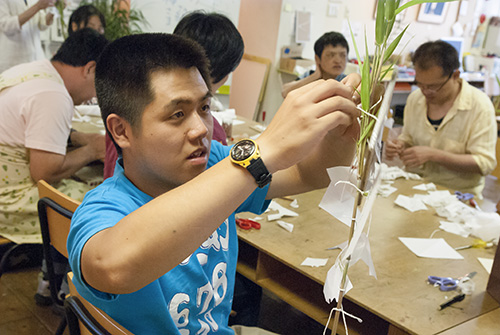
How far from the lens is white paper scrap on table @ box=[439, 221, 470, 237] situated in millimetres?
2037

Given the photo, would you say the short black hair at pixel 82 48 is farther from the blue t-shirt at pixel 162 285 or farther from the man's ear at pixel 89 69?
the blue t-shirt at pixel 162 285

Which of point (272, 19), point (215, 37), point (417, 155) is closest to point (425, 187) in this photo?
point (417, 155)

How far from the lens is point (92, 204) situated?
0.94 metres

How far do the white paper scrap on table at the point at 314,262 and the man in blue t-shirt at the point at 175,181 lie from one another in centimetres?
39

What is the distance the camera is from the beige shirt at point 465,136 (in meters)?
2.95

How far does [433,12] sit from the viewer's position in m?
7.85

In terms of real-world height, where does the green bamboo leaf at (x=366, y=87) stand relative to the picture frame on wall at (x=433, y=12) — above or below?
above

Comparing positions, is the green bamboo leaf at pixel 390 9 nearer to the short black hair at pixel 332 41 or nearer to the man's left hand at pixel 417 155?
the man's left hand at pixel 417 155

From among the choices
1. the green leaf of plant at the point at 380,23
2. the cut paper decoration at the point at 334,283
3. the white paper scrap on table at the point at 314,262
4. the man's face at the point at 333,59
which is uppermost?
the green leaf of plant at the point at 380,23

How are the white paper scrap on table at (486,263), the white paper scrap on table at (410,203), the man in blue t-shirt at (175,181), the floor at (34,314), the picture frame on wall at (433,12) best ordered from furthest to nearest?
the picture frame on wall at (433,12) < the floor at (34,314) < the white paper scrap on table at (410,203) < the white paper scrap on table at (486,263) < the man in blue t-shirt at (175,181)

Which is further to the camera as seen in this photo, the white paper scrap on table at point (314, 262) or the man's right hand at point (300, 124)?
the white paper scrap on table at point (314, 262)

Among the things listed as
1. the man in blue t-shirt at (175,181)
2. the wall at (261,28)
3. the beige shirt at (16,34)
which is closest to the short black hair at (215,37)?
the man in blue t-shirt at (175,181)

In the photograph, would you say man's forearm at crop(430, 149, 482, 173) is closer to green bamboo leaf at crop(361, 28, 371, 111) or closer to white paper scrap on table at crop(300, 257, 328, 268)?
white paper scrap on table at crop(300, 257, 328, 268)

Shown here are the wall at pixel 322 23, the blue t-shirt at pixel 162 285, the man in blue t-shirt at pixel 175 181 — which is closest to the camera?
the man in blue t-shirt at pixel 175 181
